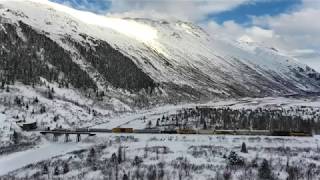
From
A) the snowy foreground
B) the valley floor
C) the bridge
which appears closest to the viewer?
the snowy foreground

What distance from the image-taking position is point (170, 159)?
86.4 m

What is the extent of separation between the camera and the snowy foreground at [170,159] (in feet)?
246

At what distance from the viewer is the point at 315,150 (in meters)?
98.6

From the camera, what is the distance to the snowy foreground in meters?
75.0

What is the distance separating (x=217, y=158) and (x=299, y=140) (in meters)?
33.8

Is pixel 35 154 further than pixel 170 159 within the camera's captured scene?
Yes

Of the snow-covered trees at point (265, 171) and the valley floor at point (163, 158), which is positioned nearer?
the snow-covered trees at point (265, 171)

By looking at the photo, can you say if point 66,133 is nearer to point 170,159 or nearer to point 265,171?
point 170,159

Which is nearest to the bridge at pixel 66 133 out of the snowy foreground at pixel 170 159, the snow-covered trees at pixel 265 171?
the snowy foreground at pixel 170 159

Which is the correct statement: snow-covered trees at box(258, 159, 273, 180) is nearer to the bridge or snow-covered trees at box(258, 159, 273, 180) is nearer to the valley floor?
the valley floor

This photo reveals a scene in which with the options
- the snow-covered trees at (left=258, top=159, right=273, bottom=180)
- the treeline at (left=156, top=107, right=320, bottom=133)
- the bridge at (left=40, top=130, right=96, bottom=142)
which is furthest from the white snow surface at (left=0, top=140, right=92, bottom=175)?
the treeline at (left=156, top=107, right=320, bottom=133)

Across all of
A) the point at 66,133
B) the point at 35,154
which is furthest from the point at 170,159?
→ the point at 66,133

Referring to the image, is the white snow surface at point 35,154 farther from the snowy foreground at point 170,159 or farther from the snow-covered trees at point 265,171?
the snow-covered trees at point 265,171

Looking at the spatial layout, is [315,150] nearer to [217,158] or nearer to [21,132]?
[217,158]
